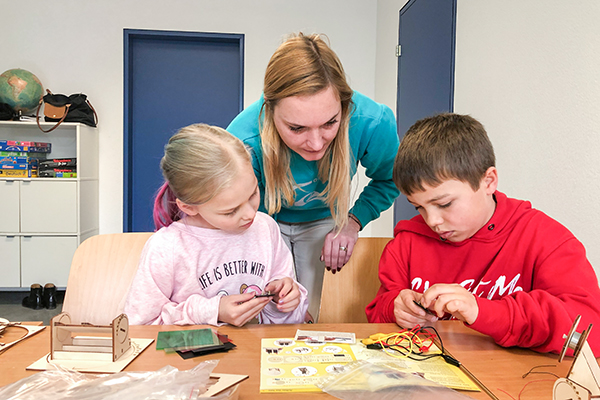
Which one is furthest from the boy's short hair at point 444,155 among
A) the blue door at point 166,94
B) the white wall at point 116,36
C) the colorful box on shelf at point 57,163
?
the colorful box on shelf at point 57,163

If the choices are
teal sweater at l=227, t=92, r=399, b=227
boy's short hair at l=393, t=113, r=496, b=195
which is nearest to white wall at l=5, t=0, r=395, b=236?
teal sweater at l=227, t=92, r=399, b=227

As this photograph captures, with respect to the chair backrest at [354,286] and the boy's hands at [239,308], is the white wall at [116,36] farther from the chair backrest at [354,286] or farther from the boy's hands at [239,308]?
the boy's hands at [239,308]

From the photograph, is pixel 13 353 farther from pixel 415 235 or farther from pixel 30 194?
pixel 30 194

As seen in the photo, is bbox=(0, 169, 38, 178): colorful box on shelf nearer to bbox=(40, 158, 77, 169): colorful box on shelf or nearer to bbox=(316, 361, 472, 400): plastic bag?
bbox=(40, 158, 77, 169): colorful box on shelf

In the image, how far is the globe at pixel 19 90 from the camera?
Answer: 3.67 m

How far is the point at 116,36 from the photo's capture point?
4051mm

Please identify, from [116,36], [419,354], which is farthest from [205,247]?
[116,36]

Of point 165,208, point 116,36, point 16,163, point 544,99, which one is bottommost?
point 165,208

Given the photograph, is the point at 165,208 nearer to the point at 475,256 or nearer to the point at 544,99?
the point at 475,256

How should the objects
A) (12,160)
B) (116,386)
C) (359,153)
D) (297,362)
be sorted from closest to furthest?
(116,386)
(297,362)
(359,153)
(12,160)

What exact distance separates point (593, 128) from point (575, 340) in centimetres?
105

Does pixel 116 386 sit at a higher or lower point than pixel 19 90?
lower

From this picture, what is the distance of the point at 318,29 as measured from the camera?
166 inches

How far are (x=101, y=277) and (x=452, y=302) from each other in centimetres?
93
